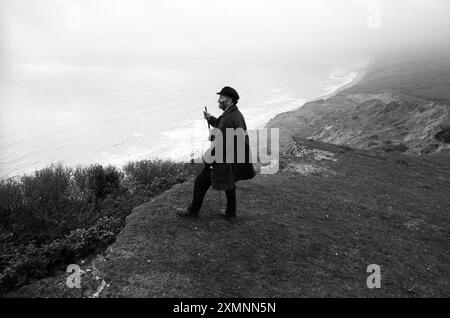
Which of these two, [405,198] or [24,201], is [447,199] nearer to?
[405,198]

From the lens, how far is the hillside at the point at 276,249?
5543 mm

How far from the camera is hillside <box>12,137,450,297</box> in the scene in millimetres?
5543

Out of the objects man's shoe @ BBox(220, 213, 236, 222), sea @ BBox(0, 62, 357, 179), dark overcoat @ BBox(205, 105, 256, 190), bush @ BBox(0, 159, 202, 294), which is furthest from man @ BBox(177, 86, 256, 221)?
sea @ BBox(0, 62, 357, 179)

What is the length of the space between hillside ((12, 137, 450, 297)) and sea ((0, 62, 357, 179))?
4.40 m

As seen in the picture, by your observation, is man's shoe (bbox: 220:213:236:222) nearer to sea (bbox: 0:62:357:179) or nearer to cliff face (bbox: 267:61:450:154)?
sea (bbox: 0:62:357:179)

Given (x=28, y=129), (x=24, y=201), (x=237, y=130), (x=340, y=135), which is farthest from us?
(x=28, y=129)

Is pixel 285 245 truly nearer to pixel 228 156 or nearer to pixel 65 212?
pixel 228 156

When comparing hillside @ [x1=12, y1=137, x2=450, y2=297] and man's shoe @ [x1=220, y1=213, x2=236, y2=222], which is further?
man's shoe @ [x1=220, y1=213, x2=236, y2=222]

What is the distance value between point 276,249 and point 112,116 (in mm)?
63410

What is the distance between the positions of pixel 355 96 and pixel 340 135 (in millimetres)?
39277

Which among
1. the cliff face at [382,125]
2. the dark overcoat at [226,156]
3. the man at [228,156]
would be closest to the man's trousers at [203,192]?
the man at [228,156]

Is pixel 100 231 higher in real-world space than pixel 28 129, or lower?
higher

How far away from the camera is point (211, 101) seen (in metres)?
81.5
